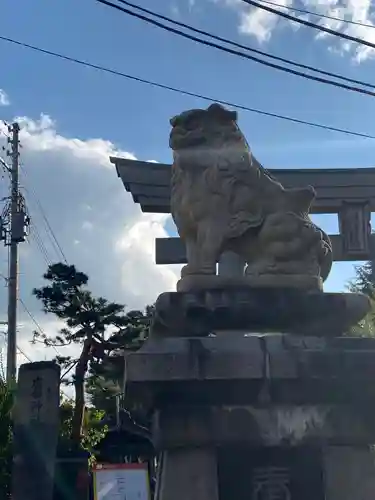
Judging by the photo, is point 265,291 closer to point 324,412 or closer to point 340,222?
point 324,412

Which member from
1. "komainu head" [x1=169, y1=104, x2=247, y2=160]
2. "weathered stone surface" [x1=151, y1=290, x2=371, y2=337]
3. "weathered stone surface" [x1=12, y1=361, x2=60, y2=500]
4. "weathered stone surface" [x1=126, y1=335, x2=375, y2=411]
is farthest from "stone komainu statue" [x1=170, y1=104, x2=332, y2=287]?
"weathered stone surface" [x1=12, y1=361, x2=60, y2=500]

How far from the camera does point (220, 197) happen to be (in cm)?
548

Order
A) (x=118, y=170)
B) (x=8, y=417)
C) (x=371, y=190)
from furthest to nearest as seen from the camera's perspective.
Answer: (x=8, y=417), (x=371, y=190), (x=118, y=170)

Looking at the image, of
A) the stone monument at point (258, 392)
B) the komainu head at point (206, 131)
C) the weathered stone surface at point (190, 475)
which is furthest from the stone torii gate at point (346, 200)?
the weathered stone surface at point (190, 475)

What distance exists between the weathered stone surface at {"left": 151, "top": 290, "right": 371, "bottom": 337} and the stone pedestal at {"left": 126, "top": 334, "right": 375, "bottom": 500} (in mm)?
246

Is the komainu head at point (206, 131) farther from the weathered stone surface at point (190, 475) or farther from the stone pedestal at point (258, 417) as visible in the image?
the weathered stone surface at point (190, 475)

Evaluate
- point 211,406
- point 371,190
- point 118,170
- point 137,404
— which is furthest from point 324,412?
point 371,190

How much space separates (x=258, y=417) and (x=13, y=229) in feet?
48.0

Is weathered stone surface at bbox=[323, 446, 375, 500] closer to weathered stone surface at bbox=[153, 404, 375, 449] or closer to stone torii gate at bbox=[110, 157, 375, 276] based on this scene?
weathered stone surface at bbox=[153, 404, 375, 449]

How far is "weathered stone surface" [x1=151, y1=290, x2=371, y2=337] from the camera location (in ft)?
16.1

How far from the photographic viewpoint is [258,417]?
4.62 m

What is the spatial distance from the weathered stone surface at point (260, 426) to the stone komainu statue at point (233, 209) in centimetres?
107

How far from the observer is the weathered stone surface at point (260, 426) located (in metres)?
4.57

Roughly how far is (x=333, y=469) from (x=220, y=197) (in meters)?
2.21
